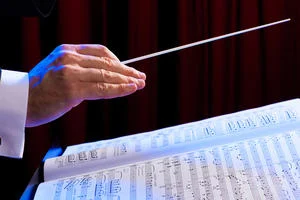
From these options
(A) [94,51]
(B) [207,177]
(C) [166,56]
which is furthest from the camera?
(C) [166,56]

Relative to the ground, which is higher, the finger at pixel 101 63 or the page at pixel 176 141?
the finger at pixel 101 63

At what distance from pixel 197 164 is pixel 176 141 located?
10 cm

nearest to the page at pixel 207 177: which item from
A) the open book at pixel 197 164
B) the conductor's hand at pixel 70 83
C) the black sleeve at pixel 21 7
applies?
the open book at pixel 197 164

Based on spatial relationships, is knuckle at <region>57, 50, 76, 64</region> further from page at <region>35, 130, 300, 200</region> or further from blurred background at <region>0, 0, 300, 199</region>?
blurred background at <region>0, 0, 300, 199</region>

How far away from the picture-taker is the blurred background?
1.57 meters

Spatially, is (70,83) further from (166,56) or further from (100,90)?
(166,56)

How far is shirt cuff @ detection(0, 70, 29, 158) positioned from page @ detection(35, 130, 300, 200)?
0.09 meters

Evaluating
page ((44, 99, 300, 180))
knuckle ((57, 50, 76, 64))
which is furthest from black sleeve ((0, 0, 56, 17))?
page ((44, 99, 300, 180))

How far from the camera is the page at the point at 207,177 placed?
2.16 feet

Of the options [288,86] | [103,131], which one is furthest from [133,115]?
[288,86]

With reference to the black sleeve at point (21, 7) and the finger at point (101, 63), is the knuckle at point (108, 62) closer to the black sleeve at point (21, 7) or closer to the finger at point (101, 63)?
the finger at point (101, 63)

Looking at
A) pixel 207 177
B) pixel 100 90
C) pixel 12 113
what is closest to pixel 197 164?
pixel 207 177

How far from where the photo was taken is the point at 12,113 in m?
0.76

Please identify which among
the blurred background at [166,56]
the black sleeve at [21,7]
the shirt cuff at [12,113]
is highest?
the black sleeve at [21,7]
